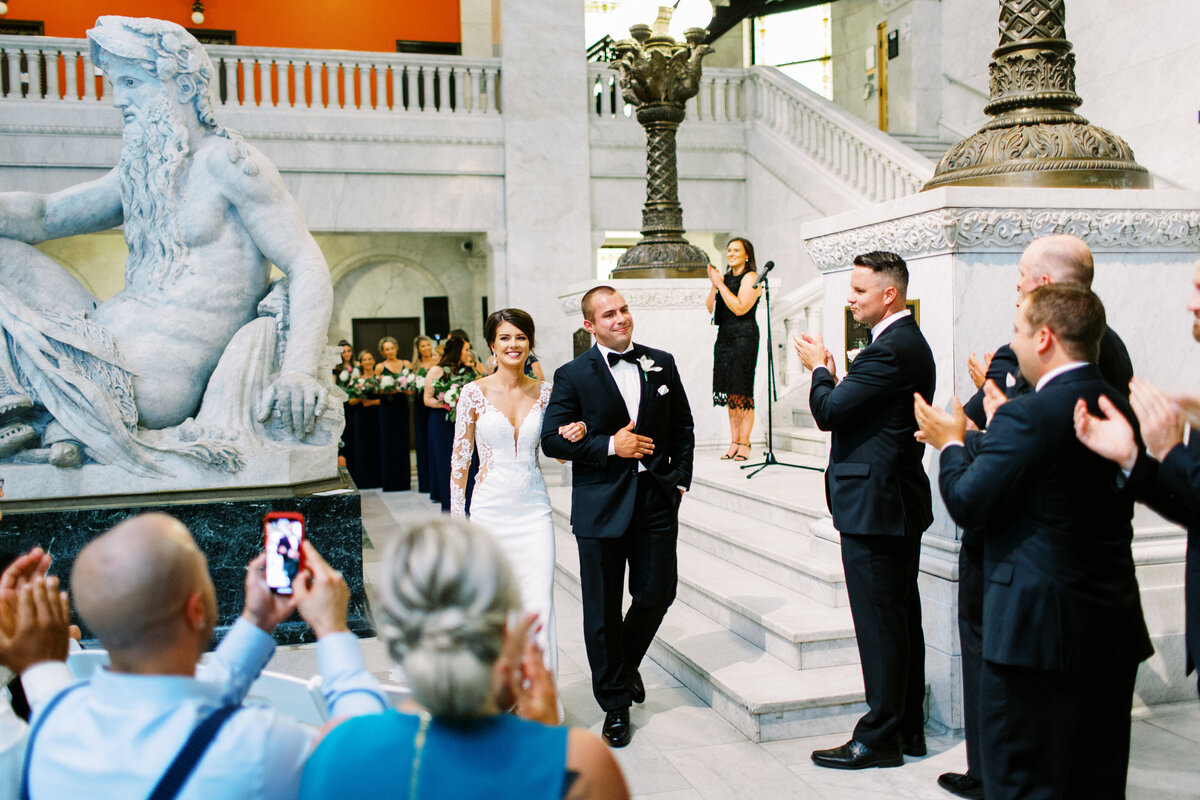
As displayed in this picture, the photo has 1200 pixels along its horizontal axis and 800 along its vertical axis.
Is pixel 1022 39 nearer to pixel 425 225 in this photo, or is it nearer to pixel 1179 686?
pixel 1179 686

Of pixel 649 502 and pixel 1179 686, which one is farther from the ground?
pixel 649 502

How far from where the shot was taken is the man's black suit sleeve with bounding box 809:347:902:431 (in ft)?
11.8

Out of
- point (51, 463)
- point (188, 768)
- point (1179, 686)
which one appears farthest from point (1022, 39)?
point (51, 463)

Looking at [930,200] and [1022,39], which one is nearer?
[930,200]

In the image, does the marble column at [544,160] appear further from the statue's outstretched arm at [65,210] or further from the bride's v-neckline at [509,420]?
the bride's v-neckline at [509,420]

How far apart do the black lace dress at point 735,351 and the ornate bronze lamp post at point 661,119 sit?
5.36ft

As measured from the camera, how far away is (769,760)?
152 inches

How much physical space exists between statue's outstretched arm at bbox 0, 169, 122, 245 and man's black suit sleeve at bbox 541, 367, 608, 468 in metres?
2.85

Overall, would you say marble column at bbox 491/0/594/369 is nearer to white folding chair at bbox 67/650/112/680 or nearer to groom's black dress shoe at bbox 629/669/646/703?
groom's black dress shoe at bbox 629/669/646/703

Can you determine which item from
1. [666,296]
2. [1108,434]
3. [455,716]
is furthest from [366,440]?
[455,716]

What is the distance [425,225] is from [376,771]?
→ 13.5 meters

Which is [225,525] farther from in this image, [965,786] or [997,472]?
[997,472]

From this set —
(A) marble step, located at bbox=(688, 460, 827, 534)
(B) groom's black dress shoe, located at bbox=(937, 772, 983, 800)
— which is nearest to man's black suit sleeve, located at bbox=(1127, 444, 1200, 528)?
(B) groom's black dress shoe, located at bbox=(937, 772, 983, 800)

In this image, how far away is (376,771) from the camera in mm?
1361
